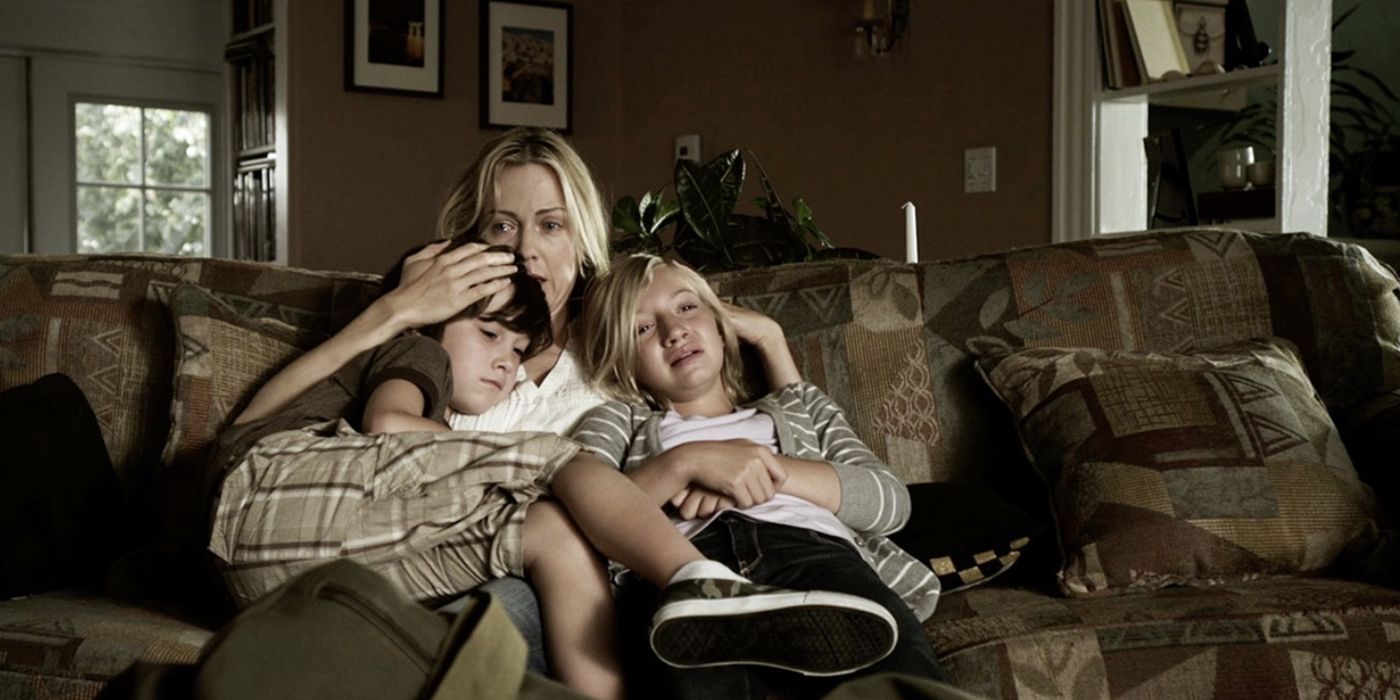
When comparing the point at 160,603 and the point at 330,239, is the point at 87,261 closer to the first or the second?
the point at 160,603

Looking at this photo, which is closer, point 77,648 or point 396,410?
point 77,648

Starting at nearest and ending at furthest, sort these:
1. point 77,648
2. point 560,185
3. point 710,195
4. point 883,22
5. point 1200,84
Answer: point 77,648 < point 560,185 < point 710,195 < point 1200,84 < point 883,22

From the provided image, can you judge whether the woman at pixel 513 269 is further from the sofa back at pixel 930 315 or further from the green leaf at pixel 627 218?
the green leaf at pixel 627 218

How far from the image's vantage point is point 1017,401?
2029 mm

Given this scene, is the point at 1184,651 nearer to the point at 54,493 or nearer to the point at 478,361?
the point at 478,361

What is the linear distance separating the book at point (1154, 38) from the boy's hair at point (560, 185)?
1.74 m

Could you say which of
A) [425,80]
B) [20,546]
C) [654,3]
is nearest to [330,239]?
[425,80]

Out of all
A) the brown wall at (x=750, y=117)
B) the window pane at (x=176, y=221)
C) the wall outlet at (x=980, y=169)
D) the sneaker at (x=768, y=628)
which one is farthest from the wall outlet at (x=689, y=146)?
the sneaker at (x=768, y=628)

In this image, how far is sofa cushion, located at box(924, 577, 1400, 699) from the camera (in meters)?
1.57

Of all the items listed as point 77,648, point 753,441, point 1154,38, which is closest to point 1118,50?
point 1154,38

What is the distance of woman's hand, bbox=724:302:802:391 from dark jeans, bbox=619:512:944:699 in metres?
0.37

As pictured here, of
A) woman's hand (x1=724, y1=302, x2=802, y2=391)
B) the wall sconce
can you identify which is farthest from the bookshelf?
woman's hand (x1=724, y1=302, x2=802, y2=391)

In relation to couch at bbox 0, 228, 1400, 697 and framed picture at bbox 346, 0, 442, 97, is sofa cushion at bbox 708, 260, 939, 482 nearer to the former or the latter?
couch at bbox 0, 228, 1400, 697

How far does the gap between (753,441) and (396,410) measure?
0.47m
